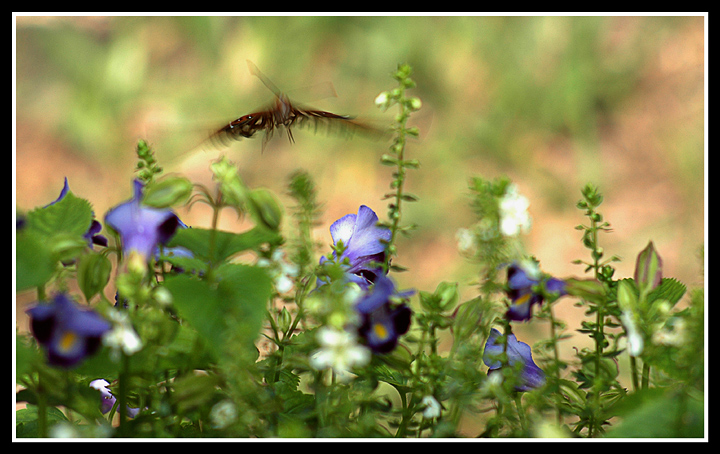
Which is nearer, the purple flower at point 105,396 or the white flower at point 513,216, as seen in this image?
the white flower at point 513,216

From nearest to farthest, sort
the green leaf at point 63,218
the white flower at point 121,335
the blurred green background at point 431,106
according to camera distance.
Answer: the white flower at point 121,335, the green leaf at point 63,218, the blurred green background at point 431,106

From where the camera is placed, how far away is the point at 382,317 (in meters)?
0.38

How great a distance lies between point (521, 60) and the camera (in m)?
1.94

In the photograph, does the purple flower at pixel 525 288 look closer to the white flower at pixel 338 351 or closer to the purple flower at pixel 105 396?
the white flower at pixel 338 351

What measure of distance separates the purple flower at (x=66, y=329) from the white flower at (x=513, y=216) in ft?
0.67

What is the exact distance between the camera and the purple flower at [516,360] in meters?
0.42

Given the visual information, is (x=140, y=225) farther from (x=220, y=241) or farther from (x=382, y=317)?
(x=382, y=317)

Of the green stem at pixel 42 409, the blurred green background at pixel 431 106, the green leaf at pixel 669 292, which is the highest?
the blurred green background at pixel 431 106

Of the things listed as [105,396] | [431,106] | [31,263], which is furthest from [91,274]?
[431,106]

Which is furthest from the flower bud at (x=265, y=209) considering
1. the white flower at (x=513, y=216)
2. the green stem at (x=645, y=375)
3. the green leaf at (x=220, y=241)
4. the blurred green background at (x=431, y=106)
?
the blurred green background at (x=431, y=106)

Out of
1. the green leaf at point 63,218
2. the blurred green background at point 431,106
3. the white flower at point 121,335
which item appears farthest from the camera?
the blurred green background at point 431,106

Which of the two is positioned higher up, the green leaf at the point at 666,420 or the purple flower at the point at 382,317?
the purple flower at the point at 382,317

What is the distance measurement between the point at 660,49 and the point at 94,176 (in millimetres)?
1590

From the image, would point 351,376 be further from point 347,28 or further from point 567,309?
point 347,28
